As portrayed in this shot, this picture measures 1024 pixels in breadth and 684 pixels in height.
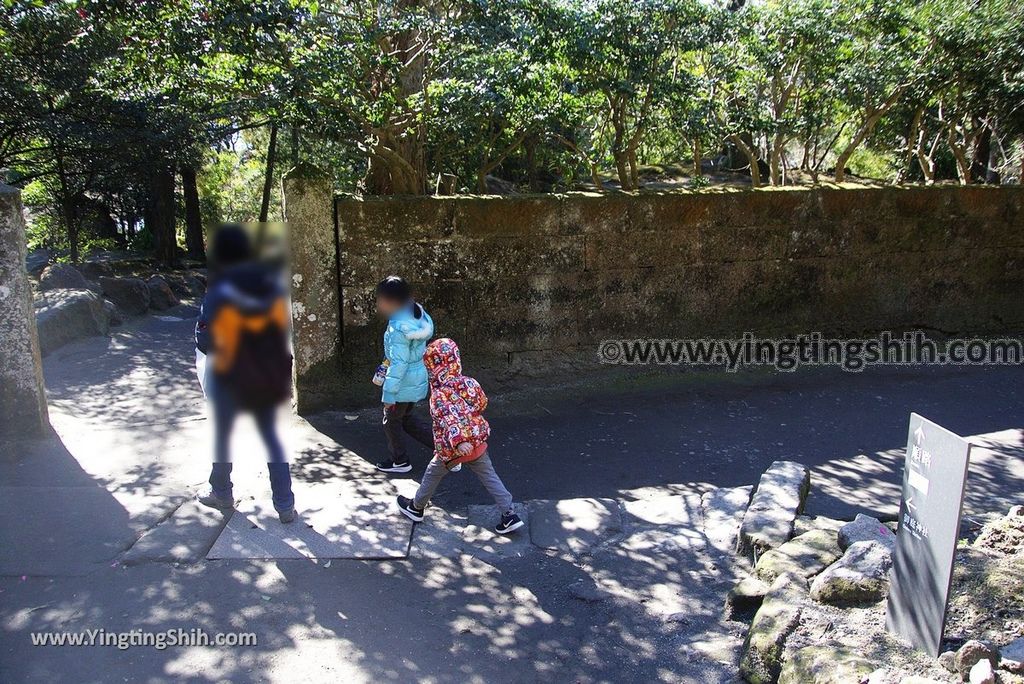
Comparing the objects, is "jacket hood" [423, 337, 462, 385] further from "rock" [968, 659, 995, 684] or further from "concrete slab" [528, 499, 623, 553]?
"rock" [968, 659, 995, 684]

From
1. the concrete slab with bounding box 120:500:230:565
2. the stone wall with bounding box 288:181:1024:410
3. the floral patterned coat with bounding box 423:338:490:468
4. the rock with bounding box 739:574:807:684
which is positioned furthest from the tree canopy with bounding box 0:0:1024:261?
the rock with bounding box 739:574:807:684

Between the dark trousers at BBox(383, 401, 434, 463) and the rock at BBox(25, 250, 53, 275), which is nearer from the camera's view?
the dark trousers at BBox(383, 401, 434, 463)

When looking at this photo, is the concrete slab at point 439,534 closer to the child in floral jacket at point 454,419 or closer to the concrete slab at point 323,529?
the concrete slab at point 323,529

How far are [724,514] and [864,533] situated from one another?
871 mm

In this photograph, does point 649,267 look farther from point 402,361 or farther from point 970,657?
point 970,657

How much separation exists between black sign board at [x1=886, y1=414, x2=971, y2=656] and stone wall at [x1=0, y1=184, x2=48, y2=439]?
5.77m

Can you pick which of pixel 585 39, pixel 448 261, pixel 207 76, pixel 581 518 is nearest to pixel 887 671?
pixel 581 518

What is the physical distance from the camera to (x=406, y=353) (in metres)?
5.37

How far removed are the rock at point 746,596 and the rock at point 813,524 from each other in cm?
61

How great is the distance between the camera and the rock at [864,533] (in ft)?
14.4

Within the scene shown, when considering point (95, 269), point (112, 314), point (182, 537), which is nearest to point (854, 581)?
point (182, 537)

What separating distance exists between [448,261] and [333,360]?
125cm

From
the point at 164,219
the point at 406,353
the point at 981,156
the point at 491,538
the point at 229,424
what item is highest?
the point at 981,156

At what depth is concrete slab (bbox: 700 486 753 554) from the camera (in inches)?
192
